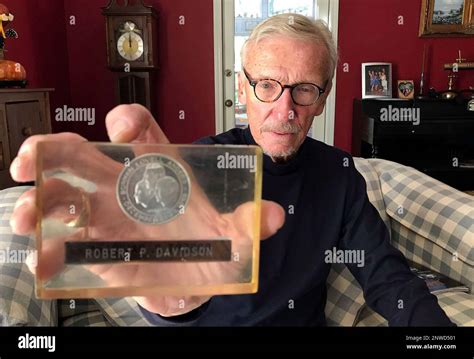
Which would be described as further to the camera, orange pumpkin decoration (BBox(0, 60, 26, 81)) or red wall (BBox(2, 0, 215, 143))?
red wall (BBox(2, 0, 215, 143))

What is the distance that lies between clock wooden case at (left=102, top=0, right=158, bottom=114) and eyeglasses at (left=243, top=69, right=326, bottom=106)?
5.76 ft

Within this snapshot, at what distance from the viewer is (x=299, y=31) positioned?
1.38ft

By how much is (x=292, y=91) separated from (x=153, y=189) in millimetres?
191

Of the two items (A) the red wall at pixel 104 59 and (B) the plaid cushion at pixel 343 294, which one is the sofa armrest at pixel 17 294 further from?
(A) the red wall at pixel 104 59

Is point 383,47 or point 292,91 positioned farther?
point 383,47

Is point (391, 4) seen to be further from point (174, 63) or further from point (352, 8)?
point (174, 63)

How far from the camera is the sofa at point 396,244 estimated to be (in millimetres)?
557

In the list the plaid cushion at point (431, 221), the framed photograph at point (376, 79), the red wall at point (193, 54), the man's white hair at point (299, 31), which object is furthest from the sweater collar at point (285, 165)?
the framed photograph at point (376, 79)

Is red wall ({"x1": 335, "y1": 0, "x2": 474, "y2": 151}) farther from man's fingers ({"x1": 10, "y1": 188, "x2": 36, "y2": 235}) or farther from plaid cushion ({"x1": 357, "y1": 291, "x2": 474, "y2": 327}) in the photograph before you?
man's fingers ({"x1": 10, "y1": 188, "x2": 36, "y2": 235})

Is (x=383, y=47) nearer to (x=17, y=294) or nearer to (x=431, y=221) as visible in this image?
(x=431, y=221)

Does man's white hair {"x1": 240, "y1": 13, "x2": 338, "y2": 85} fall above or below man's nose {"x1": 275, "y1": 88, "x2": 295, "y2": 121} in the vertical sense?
above

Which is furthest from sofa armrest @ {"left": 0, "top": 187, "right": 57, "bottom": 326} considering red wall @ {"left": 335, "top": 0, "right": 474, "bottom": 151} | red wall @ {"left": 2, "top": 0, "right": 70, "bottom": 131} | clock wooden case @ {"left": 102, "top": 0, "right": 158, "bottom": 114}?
red wall @ {"left": 335, "top": 0, "right": 474, "bottom": 151}

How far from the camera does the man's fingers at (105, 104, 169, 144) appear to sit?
0.22 meters

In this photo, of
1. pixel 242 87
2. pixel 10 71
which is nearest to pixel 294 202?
pixel 242 87
